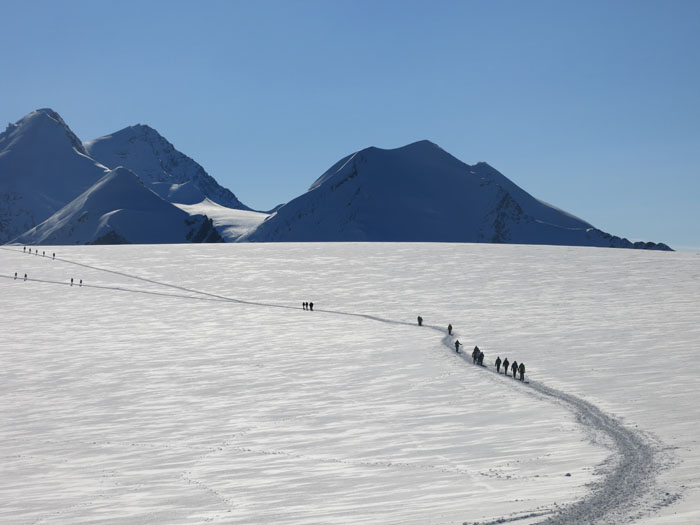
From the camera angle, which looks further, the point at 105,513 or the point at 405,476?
the point at 405,476

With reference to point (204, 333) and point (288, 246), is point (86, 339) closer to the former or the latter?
point (204, 333)

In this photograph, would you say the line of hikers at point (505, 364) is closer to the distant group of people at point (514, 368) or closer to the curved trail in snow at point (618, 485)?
the distant group of people at point (514, 368)

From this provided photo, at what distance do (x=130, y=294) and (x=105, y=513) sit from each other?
50.2 meters

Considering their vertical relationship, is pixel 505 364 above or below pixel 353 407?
above

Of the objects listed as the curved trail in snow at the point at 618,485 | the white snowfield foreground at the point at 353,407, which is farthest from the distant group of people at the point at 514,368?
the curved trail in snow at the point at 618,485

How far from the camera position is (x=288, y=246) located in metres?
108

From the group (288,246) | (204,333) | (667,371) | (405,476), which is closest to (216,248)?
(288,246)

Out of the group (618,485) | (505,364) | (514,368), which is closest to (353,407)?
(514,368)

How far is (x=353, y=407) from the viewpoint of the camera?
25.3m

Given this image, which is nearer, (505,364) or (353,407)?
(353,407)

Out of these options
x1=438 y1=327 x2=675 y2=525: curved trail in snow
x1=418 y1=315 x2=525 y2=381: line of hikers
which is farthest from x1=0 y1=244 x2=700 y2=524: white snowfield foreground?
x1=418 y1=315 x2=525 y2=381: line of hikers

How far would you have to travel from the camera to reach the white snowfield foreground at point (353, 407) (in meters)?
15.7

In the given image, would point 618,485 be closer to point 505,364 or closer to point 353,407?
point 353,407

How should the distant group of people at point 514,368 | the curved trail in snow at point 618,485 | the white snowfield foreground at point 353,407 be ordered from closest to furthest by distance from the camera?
the curved trail in snow at point 618,485 → the white snowfield foreground at point 353,407 → the distant group of people at point 514,368
